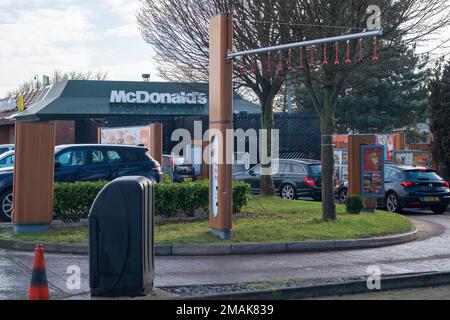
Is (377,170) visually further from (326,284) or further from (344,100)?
(344,100)

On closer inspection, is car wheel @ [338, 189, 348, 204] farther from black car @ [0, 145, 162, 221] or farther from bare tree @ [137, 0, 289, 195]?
black car @ [0, 145, 162, 221]

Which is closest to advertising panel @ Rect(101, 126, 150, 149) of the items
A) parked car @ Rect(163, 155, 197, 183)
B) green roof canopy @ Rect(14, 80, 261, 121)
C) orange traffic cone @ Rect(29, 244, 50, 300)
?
parked car @ Rect(163, 155, 197, 183)

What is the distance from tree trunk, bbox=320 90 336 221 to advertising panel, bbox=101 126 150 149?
9213mm

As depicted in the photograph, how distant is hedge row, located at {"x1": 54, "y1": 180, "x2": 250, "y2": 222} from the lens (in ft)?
47.4

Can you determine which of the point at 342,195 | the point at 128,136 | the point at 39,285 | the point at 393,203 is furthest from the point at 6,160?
the point at 39,285

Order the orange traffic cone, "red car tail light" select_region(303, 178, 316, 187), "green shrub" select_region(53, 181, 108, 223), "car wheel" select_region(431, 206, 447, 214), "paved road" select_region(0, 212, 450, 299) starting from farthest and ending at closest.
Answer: "red car tail light" select_region(303, 178, 316, 187), "car wheel" select_region(431, 206, 447, 214), "green shrub" select_region(53, 181, 108, 223), "paved road" select_region(0, 212, 450, 299), the orange traffic cone

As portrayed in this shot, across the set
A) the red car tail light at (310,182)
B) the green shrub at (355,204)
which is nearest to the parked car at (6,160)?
the green shrub at (355,204)

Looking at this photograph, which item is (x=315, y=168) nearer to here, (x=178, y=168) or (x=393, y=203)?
(x=393, y=203)

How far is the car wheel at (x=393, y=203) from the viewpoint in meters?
20.8

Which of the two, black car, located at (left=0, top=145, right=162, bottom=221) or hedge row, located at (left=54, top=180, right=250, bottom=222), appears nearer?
hedge row, located at (left=54, top=180, right=250, bottom=222)

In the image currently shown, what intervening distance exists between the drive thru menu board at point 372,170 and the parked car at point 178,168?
8832mm

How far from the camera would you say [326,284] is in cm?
854
